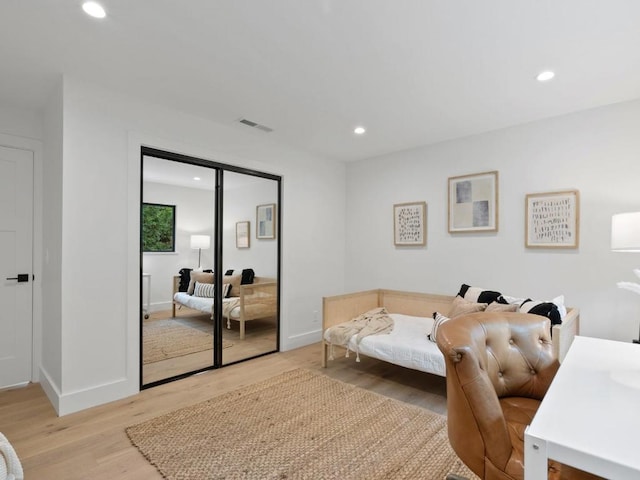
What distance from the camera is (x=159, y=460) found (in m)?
1.98

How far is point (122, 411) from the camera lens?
2.57m

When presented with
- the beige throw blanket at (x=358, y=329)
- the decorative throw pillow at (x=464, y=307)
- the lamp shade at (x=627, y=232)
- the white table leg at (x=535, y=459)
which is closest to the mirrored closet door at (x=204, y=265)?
the beige throw blanket at (x=358, y=329)

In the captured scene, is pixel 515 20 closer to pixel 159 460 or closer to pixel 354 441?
pixel 354 441

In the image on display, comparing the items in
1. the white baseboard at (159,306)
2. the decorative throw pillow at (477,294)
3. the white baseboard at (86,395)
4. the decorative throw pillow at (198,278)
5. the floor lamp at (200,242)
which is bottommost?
the white baseboard at (86,395)

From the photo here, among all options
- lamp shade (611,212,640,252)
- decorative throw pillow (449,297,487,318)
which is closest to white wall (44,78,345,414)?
decorative throw pillow (449,297,487,318)

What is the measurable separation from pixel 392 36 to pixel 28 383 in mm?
4095

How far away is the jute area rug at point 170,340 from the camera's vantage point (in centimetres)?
306

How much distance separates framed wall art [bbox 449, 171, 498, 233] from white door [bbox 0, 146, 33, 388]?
166 inches

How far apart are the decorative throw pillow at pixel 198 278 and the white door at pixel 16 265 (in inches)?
55.2

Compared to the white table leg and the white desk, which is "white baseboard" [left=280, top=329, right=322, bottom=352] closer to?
the white desk

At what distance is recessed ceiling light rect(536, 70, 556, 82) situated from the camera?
95.0 inches

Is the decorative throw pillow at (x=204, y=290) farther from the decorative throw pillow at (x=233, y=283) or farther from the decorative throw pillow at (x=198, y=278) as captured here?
the decorative throw pillow at (x=233, y=283)

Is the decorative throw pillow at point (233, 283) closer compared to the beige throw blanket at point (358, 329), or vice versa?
the beige throw blanket at point (358, 329)

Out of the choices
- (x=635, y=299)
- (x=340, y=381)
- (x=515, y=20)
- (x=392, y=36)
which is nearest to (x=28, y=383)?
(x=340, y=381)
